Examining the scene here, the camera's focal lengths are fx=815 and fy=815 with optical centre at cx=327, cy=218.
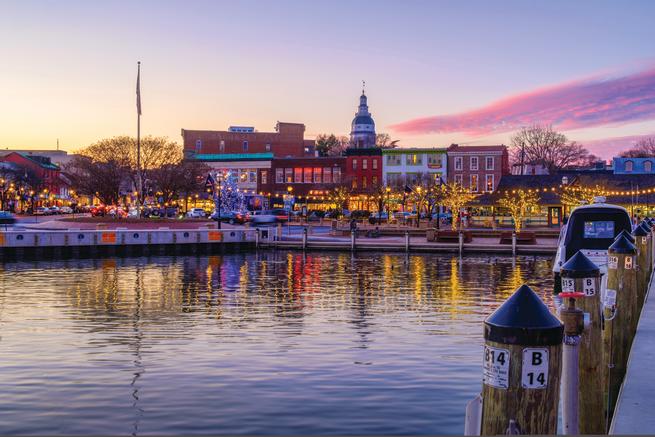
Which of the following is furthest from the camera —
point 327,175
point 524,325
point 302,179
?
point 302,179

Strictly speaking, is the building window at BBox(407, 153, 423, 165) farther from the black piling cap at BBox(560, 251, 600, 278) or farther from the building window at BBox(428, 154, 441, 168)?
the black piling cap at BBox(560, 251, 600, 278)

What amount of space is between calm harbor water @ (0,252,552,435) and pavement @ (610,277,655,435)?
11.1 feet

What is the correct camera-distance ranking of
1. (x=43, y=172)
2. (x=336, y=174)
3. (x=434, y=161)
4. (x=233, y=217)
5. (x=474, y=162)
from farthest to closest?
1. (x=43, y=172)
2. (x=336, y=174)
3. (x=434, y=161)
4. (x=474, y=162)
5. (x=233, y=217)

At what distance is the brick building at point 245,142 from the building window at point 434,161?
131ft

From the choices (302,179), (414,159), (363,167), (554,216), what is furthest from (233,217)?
(302,179)

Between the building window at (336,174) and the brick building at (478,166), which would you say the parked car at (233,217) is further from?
the brick building at (478,166)

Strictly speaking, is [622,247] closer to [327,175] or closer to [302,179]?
[327,175]

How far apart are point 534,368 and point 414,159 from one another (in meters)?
116

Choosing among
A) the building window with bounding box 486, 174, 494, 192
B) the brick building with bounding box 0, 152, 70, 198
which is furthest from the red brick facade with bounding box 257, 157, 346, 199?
the brick building with bounding box 0, 152, 70, 198

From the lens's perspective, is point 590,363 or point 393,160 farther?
point 393,160

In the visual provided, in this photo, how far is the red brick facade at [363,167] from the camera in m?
122

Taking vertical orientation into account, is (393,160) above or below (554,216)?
above

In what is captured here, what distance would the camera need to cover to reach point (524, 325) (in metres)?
5.63

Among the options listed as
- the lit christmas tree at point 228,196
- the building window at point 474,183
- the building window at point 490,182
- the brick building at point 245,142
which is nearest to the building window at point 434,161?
the building window at point 474,183
